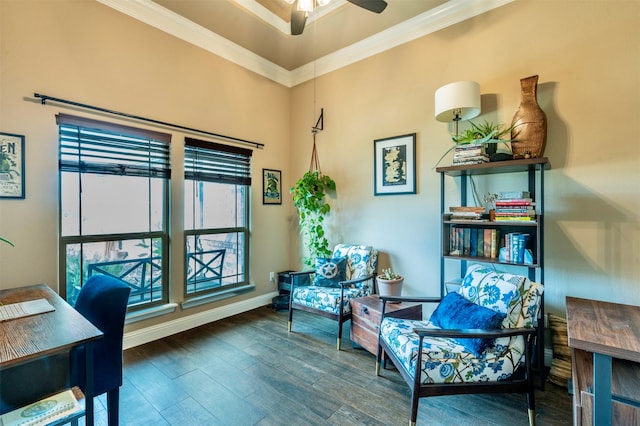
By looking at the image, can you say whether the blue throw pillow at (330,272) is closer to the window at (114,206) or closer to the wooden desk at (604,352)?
the window at (114,206)

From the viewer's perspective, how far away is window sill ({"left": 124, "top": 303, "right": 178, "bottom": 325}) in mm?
2730

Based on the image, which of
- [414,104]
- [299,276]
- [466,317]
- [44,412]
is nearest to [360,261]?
[299,276]

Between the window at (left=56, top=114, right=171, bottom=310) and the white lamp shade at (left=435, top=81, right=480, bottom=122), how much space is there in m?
2.66

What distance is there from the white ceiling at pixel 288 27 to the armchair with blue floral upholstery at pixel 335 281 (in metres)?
2.36

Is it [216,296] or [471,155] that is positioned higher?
Result: [471,155]

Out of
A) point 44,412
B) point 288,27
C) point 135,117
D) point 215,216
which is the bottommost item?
point 44,412

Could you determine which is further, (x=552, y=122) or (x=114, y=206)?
(x=114, y=206)

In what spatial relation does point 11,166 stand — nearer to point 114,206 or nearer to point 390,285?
point 114,206

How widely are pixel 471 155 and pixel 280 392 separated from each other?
7.68 ft

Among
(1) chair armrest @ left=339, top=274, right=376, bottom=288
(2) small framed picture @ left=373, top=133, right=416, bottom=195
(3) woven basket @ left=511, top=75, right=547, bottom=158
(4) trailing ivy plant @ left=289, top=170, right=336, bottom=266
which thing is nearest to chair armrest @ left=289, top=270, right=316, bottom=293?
(4) trailing ivy plant @ left=289, top=170, right=336, bottom=266

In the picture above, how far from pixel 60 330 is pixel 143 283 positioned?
1766mm

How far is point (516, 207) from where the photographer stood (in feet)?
7.29

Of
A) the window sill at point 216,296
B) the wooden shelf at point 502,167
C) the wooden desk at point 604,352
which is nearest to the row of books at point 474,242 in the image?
the wooden shelf at point 502,167

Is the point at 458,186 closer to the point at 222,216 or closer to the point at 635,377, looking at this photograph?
the point at 635,377
